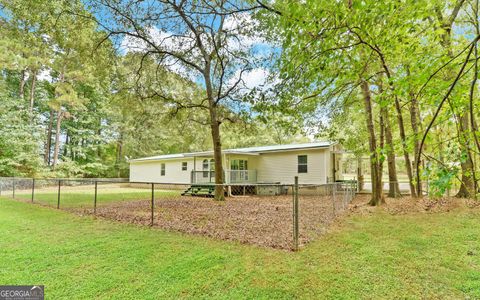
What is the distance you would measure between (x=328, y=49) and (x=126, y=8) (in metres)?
9.25

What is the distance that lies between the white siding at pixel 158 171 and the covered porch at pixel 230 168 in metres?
1.66

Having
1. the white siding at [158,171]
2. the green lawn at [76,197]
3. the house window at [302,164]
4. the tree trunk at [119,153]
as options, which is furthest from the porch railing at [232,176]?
the tree trunk at [119,153]

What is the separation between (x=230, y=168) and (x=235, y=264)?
13753 millimetres

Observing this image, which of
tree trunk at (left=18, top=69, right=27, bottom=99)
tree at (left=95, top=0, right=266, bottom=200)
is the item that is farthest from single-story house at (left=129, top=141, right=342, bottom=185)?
tree trunk at (left=18, top=69, right=27, bottom=99)

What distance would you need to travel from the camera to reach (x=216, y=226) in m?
6.59

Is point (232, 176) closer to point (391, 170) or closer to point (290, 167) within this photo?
point (290, 167)

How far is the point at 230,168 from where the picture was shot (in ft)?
57.6

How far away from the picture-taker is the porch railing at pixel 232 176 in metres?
16.1

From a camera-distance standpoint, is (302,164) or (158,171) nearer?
(302,164)

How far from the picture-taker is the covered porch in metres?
16.5

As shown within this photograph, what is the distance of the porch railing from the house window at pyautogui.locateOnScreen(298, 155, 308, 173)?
131 inches

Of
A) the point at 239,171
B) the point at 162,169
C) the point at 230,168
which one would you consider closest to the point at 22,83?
the point at 162,169

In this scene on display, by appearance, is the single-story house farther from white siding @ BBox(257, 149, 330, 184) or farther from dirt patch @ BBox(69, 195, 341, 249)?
dirt patch @ BBox(69, 195, 341, 249)

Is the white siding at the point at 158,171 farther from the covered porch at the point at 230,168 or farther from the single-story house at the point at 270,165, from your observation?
the covered porch at the point at 230,168
